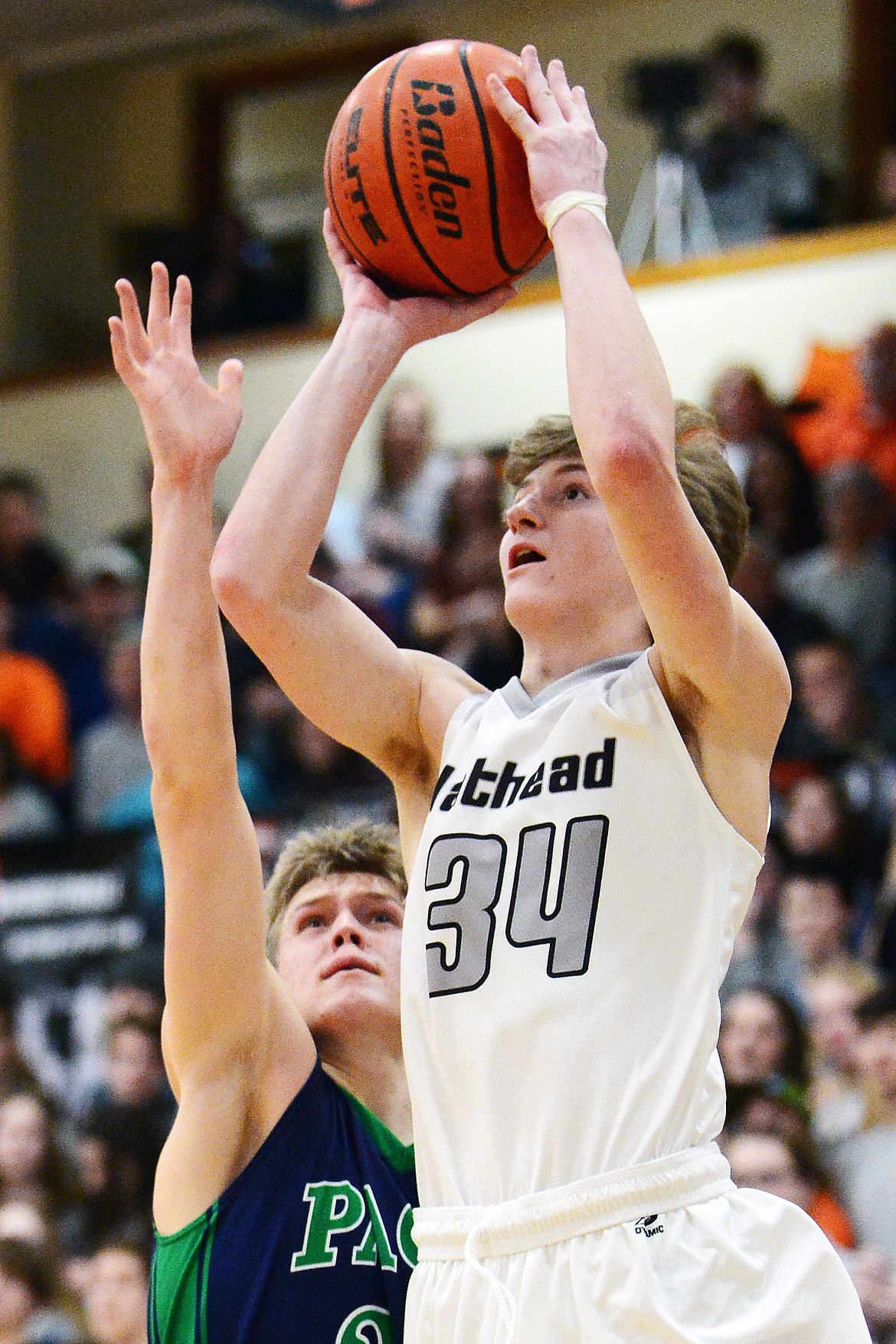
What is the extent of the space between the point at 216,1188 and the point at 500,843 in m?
0.77

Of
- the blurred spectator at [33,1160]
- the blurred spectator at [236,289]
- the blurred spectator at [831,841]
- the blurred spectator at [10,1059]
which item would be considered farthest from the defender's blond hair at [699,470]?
the blurred spectator at [236,289]

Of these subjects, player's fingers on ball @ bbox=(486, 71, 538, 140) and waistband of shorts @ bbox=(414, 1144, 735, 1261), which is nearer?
waistband of shorts @ bbox=(414, 1144, 735, 1261)

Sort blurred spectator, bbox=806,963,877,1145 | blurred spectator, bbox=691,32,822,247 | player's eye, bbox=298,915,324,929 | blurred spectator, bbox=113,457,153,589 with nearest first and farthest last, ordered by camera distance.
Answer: player's eye, bbox=298,915,324,929, blurred spectator, bbox=806,963,877,1145, blurred spectator, bbox=691,32,822,247, blurred spectator, bbox=113,457,153,589

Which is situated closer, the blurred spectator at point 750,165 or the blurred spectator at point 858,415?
the blurred spectator at point 858,415

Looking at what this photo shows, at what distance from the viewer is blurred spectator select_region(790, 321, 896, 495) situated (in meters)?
7.54

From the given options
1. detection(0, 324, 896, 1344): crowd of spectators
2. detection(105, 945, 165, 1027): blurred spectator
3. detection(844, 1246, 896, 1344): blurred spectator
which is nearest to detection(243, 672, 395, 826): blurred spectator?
detection(0, 324, 896, 1344): crowd of spectators

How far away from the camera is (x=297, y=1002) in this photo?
310 centimetres

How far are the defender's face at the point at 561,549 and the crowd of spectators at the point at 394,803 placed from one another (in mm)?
3214

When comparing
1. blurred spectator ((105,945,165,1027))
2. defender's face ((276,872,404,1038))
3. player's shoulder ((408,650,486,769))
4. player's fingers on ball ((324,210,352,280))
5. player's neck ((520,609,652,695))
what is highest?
player's fingers on ball ((324,210,352,280))

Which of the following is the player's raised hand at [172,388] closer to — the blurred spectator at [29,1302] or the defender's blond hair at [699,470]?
the defender's blond hair at [699,470]

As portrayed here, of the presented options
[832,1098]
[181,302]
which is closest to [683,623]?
[181,302]

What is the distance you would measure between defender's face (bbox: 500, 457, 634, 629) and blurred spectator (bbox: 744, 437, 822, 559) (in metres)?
4.98

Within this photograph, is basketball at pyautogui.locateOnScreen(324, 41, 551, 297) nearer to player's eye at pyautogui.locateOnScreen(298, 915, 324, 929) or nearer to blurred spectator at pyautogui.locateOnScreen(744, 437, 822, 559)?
player's eye at pyautogui.locateOnScreen(298, 915, 324, 929)

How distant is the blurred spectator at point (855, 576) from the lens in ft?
23.6
